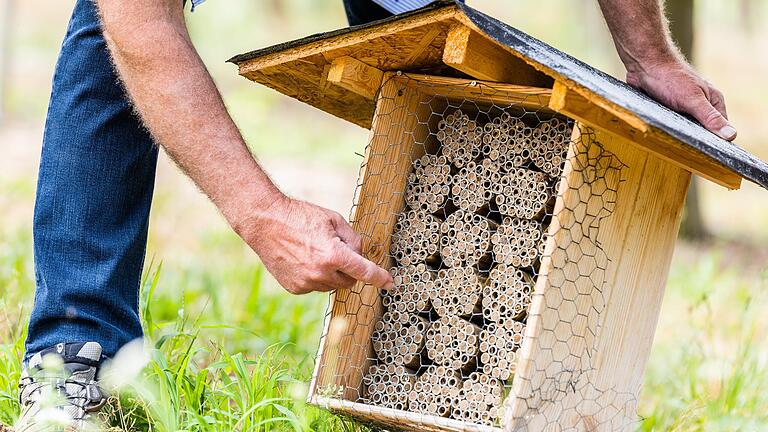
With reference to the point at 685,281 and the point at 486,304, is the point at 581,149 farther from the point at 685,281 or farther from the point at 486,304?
the point at 685,281

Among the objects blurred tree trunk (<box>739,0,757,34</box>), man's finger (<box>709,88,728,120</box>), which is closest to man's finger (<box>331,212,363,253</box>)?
man's finger (<box>709,88,728,120</box>)

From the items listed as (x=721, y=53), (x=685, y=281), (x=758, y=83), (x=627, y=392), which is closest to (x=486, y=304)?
(x=627, y=392)

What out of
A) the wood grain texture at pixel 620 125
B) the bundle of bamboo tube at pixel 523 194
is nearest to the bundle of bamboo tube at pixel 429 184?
the bundle of bamboo tube at pixel 523 194

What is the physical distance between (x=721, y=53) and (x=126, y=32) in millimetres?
21142

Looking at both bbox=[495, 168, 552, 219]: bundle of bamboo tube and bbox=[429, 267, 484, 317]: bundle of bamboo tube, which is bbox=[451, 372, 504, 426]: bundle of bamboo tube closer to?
bbox=[429, 267, 484, 317]: bundle of bamboo tube

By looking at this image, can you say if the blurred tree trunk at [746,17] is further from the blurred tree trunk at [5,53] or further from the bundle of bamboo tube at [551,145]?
the bundle of bamboo tube at [551,145]

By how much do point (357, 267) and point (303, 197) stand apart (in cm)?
642

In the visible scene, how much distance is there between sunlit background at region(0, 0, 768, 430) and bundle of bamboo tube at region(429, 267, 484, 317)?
0.46 m

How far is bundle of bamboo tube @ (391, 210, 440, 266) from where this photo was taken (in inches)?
105

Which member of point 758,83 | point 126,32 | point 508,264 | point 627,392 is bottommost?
point 627,392

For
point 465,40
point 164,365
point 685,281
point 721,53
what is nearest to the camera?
point 465,40

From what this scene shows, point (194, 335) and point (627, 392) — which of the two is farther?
point (194, 335)

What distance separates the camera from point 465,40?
2.21 meters

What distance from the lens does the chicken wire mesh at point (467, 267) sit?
2350mm
